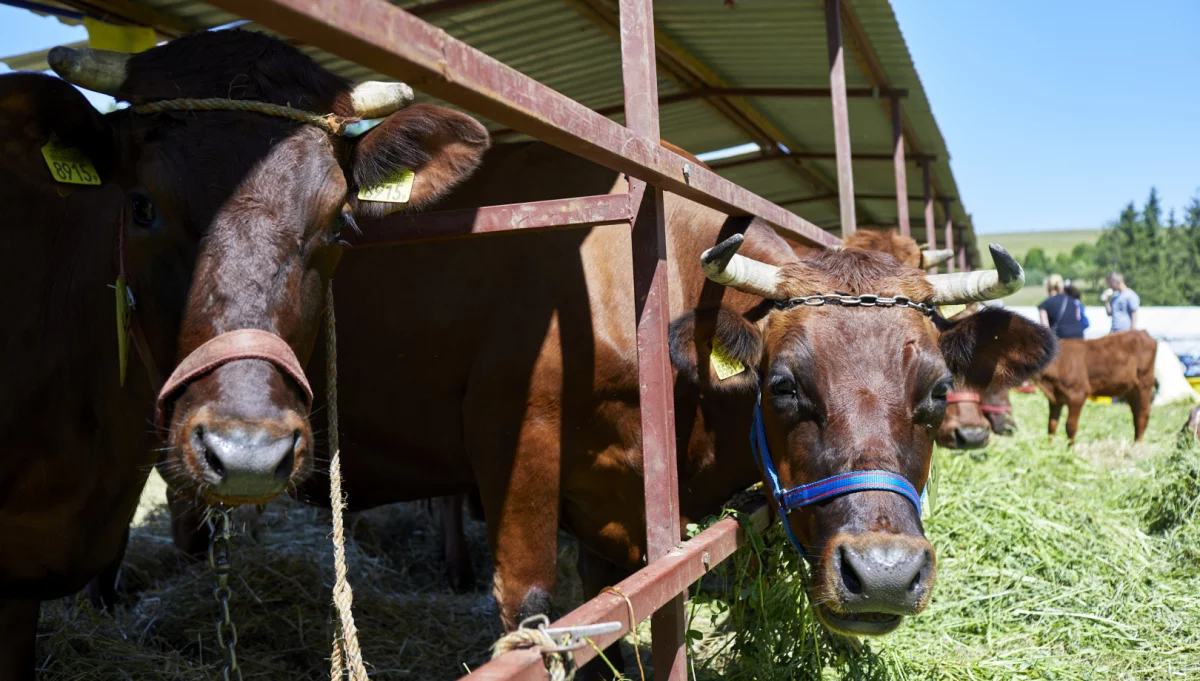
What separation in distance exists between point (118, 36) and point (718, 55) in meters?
3.66

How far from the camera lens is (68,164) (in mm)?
2371

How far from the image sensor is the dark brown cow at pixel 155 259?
214 centimetres

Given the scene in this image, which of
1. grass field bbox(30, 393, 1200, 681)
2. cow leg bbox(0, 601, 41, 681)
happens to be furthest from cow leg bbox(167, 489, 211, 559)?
cow leg bbox(0, 601, 41, 681)

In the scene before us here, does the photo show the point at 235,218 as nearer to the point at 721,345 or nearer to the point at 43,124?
the point at 43,124

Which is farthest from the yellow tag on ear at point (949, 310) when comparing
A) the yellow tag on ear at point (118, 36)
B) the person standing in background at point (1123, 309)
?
the person standing in background at point (1123, 309)

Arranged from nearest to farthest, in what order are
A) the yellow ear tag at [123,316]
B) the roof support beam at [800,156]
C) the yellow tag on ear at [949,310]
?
the yellow ear tag at [123,316] < the yellow tag on ear at [949,310] < the roof support beam at [800,156]

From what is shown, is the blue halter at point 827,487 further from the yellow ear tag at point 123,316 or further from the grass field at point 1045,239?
the grass field at point 1045,239

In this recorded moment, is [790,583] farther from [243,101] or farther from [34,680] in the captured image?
[34,680]

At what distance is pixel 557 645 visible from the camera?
5.62ft

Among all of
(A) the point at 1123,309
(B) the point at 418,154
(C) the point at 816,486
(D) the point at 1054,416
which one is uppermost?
(B) the point at 418,154

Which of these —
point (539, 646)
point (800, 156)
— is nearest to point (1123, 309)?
point (800, 156)

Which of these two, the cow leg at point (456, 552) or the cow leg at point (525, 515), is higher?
the cow leg at point (525, 515)

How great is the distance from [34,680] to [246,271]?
214 cm

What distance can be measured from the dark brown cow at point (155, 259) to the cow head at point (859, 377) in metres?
1.19
